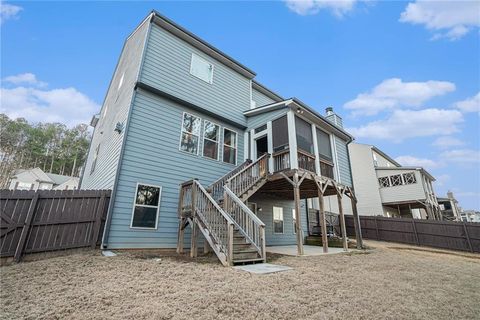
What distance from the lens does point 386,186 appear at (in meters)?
22.0

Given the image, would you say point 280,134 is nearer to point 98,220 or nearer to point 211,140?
point 211,140

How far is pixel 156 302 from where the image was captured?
3.04m

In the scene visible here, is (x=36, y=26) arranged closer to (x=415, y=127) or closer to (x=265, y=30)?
(x=265, y=30)

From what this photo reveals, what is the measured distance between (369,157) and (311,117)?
16386 millimetres

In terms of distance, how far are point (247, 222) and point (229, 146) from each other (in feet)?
16.4

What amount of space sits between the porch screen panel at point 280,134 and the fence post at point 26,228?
8.31m

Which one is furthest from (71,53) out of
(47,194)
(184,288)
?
(184,288)

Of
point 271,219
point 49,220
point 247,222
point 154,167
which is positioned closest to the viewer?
point 49,220

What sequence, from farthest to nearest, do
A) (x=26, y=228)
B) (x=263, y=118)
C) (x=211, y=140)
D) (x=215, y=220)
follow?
(x=263, y=118)
(x=211, y=140)
(x=215, y=220)
(x=26, y=228)

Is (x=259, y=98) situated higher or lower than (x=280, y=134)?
higher

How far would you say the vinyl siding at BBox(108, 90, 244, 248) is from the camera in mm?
7223

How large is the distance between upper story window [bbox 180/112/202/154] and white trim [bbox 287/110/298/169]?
13.3 ft

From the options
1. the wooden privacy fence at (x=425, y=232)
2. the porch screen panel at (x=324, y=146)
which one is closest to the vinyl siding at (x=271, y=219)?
the porch screen panel at (x=324, y=146)

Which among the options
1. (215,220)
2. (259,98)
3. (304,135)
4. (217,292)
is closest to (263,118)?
(304,135)
